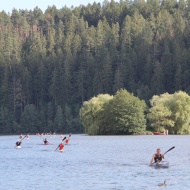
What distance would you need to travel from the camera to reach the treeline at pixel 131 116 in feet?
386

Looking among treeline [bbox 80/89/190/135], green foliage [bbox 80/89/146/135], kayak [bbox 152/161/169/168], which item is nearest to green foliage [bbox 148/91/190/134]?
treeline [bbox 80/89/190/135]

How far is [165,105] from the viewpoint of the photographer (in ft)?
402

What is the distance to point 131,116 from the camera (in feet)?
388

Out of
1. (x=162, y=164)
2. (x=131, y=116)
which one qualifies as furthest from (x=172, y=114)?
(x=162, y=164)

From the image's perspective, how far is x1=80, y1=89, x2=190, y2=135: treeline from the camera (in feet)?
386

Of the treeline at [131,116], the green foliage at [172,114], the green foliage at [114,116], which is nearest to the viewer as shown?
the green foliage at [172,114]

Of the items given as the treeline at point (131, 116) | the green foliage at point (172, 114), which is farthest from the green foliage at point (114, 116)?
the green foliage at point (172, 114)

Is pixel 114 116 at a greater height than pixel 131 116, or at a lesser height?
lesser

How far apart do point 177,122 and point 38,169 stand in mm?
82137

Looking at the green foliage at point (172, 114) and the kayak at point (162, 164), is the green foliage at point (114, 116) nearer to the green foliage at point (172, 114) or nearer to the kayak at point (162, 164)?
the green foliage at point (172, 114)

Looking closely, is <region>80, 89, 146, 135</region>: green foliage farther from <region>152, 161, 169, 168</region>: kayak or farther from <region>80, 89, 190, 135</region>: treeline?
<region>152, 161, 169, 168</region>: kayak

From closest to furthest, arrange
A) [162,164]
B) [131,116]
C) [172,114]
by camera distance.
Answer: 1. [162,164]
2. [131,116]
3. [172,114]

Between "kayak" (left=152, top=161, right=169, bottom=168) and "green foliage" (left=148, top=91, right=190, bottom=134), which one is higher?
"green foliage" (left=148, top=91, right=190, bottom=134)

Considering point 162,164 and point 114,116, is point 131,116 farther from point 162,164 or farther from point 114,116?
point 162,164
